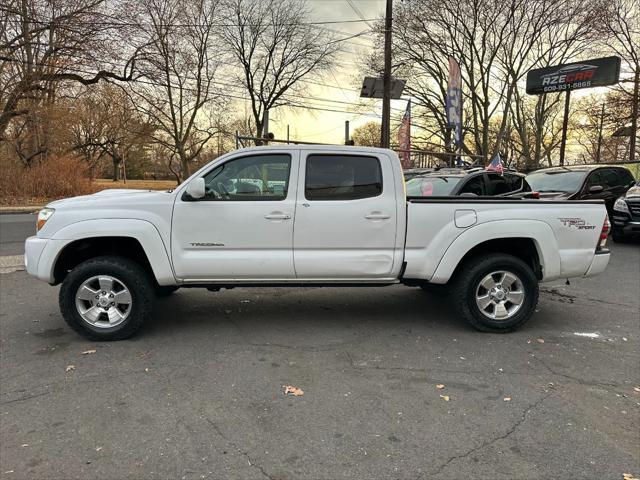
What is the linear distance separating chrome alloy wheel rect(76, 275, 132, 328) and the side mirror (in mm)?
1093

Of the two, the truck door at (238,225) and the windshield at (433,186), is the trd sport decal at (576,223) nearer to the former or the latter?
the truck door at (238,225)

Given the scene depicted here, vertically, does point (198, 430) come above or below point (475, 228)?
below

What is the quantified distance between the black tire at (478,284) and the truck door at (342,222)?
81 centimetres

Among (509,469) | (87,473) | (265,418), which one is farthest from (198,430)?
(509,469)

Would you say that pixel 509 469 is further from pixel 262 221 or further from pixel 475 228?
pixel 262 221

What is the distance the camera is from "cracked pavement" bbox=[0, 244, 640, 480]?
2637mm

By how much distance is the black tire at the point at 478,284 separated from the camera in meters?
4.70

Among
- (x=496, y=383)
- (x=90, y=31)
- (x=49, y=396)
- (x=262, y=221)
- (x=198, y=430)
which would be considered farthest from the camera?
(x=90, y=31)

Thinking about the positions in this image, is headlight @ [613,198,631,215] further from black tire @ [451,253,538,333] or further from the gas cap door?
the gas cap door

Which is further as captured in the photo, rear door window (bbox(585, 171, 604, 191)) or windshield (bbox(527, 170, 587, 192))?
windshield (bbox(527, 170, 587, 192))

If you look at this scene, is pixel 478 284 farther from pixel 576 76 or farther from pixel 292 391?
pixel 576 76

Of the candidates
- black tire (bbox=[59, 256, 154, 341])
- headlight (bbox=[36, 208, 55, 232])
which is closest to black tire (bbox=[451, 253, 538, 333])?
black tire (bbox=[59, 256, 154, 341])

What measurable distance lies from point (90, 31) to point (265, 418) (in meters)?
24.4

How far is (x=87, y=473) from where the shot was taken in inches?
99.3
